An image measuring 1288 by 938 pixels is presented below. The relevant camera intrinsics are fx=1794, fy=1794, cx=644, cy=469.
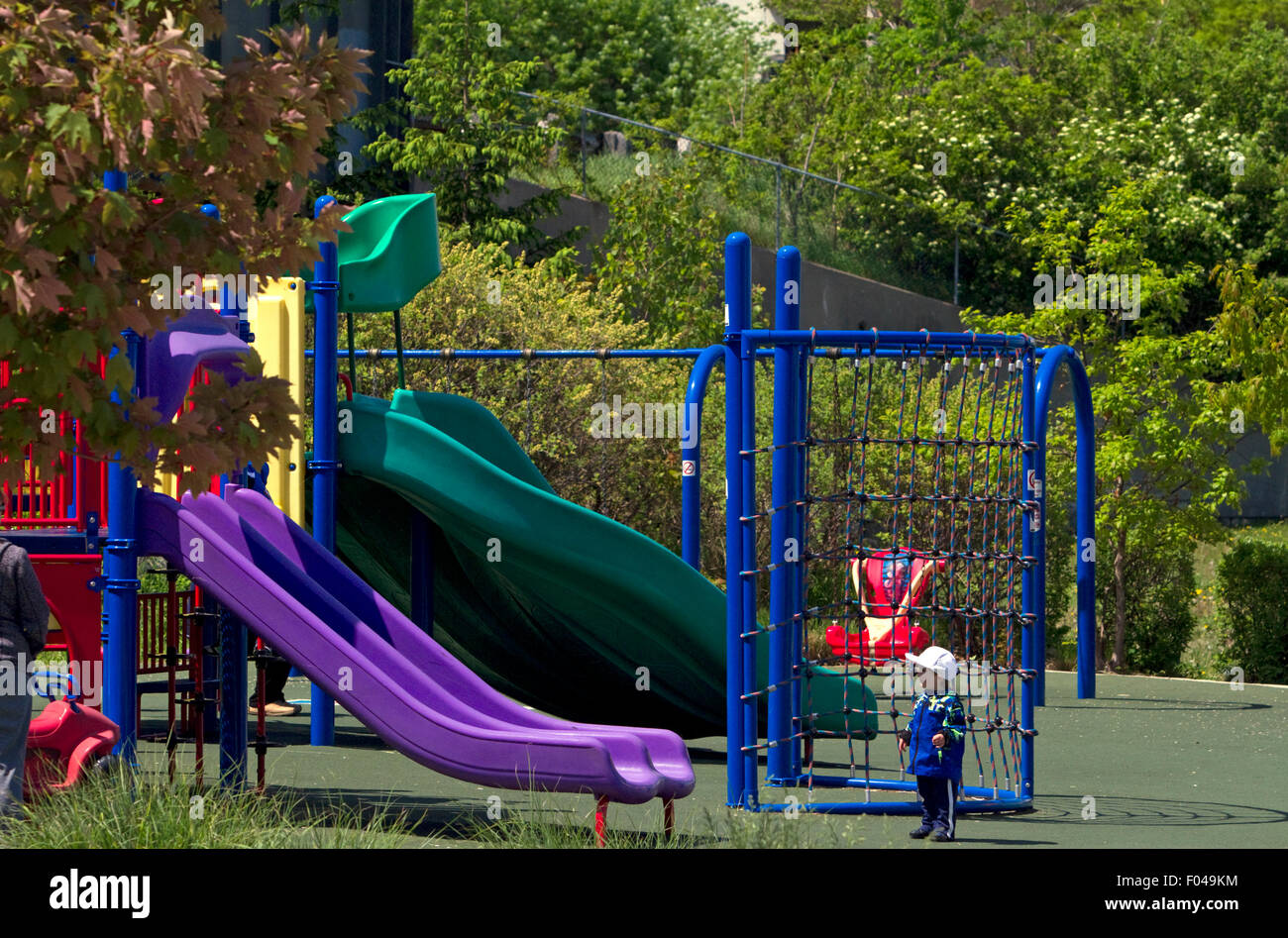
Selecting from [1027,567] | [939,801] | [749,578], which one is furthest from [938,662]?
[749,578]

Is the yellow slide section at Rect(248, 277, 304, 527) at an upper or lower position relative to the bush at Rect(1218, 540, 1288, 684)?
upper

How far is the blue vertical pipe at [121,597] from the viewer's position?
26.6 ft

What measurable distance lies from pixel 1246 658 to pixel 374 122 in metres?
13.1

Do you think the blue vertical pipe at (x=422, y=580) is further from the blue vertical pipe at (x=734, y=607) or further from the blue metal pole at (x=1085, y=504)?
the blue metal pole at (x=1085, y=504)

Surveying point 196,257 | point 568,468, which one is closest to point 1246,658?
point 568,468

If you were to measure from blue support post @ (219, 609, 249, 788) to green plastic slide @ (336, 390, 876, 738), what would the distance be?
4.77 ft

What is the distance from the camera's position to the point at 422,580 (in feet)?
35.3

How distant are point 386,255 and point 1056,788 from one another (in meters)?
4.94

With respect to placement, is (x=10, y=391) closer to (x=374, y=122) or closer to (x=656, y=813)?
(x=656, y=813)

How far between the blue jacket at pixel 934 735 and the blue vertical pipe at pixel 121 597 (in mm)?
3513

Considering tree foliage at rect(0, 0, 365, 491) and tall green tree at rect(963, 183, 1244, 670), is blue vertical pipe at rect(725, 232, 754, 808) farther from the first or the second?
tall green tree at rect(963, 183, 1244, 670)

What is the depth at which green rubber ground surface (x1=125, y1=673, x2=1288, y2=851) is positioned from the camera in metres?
7.54

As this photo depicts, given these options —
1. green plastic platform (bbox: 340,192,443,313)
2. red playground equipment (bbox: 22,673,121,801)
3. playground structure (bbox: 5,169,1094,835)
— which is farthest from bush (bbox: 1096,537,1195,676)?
red playground equipment (bbox: 22,673,121,801)
